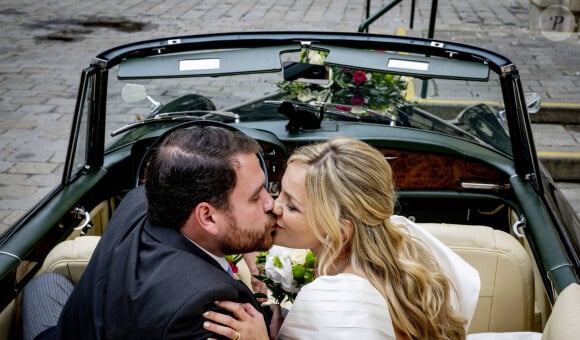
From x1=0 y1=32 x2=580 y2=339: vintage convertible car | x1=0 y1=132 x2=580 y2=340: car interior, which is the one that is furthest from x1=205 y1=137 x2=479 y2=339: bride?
x1=0 y1=32 x2=580 y2=339: vintage convertible car

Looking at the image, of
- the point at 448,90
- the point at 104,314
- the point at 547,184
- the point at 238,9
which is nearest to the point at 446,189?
the point at 547,184

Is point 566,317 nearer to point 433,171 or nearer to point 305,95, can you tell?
point 433,171

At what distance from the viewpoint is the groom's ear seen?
2.15m

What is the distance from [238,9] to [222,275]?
40.6 feet

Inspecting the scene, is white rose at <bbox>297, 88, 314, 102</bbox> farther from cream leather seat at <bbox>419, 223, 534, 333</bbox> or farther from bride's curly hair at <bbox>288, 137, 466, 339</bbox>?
bride's curly hair at <bbox>288, 137, 466, 339</bbox>

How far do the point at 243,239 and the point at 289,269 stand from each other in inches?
19.1

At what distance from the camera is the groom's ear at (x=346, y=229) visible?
2.15m

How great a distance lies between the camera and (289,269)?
8.08ft

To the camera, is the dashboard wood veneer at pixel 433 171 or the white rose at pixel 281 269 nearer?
the white rose at pixel 281 269

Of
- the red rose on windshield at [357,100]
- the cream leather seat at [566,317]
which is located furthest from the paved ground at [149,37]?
the cream leather seat at [566,317]

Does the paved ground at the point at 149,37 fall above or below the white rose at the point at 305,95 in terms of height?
below

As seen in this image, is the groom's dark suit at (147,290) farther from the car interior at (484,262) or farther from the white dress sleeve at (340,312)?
the car interior at (484,262)

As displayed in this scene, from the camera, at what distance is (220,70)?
10.6ft

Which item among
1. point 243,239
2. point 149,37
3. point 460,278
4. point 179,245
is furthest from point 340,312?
point 149,37
